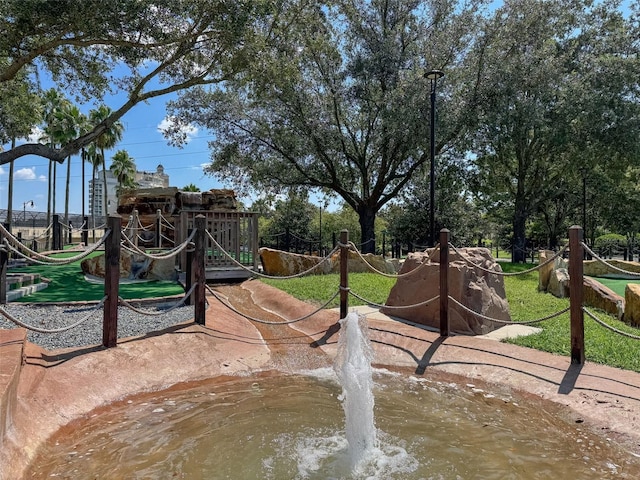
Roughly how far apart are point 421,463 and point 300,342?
318 centimetres

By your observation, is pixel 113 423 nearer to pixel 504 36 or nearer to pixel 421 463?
pixel 421 463

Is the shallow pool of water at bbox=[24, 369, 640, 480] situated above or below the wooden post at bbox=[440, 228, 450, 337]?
below

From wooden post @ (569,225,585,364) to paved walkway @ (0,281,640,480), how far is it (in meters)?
0.19

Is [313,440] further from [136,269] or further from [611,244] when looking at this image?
[611,244]

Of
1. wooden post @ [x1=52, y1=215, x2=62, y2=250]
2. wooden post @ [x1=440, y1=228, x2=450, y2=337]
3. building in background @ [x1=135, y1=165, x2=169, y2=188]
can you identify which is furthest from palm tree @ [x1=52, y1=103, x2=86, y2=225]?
building in background @ [x1=135, y1=165, x2=169, y2=188]

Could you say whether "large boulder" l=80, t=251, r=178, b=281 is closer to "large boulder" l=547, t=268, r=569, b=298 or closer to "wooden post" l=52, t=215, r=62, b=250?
"wooden post" l=52, t=215, r=62, b=250

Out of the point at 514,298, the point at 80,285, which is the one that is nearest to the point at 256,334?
the point at 80,285

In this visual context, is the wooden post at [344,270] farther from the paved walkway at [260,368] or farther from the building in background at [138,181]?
the building in background at [138,181]

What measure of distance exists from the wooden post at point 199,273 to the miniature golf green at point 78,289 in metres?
2.42

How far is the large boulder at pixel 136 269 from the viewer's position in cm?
1057

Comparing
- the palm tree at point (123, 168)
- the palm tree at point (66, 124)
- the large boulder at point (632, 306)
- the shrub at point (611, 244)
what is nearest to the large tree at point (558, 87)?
the shrub at point (611, 244)

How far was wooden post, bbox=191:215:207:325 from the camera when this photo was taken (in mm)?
6051

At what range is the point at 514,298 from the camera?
30.1 ft

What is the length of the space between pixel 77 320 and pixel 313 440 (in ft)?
13.0
